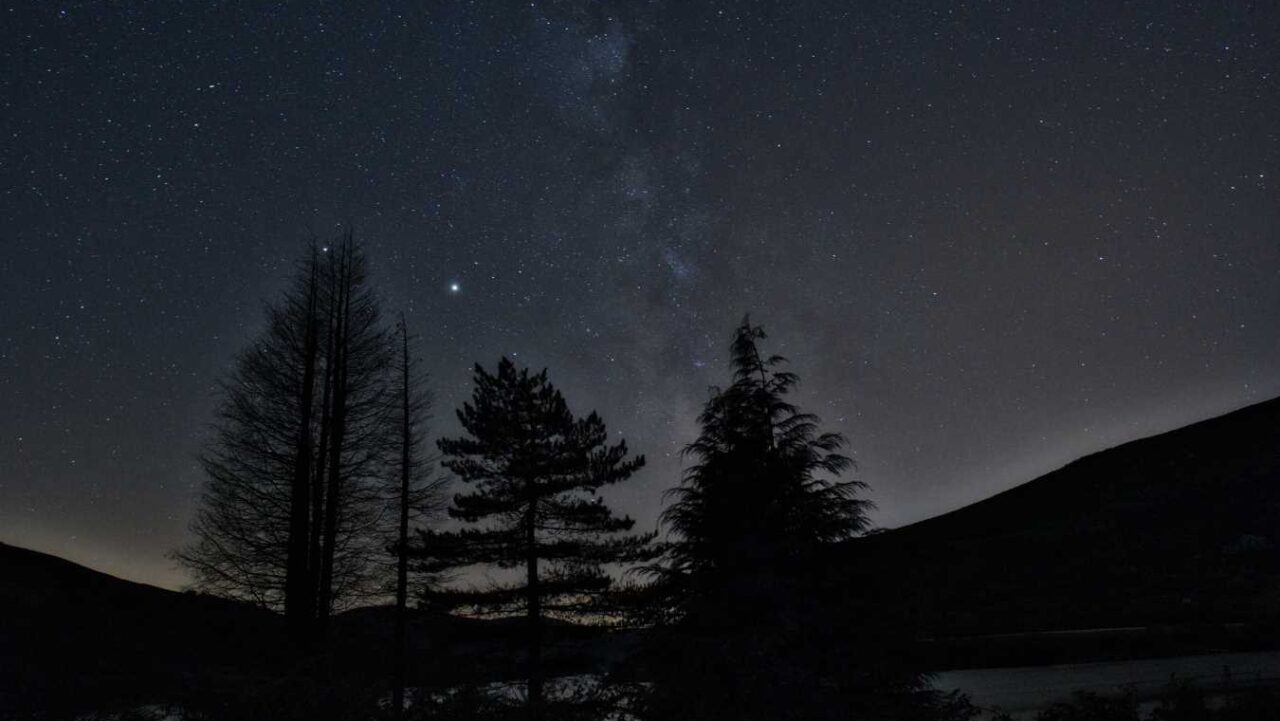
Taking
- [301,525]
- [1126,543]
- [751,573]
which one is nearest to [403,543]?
[301,525]

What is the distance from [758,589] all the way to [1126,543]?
107 m

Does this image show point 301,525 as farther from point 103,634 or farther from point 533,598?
point 533,598

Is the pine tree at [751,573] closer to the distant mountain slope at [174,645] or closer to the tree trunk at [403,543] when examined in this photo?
the distant mountain slope at [174,645]

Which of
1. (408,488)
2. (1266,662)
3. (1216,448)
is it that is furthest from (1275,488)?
(408,488)

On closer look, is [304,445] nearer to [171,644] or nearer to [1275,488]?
[171,644]

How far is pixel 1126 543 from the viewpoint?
318ft

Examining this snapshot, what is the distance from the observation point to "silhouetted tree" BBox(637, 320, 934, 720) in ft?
36.7

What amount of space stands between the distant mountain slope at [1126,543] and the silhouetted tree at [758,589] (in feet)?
100.0

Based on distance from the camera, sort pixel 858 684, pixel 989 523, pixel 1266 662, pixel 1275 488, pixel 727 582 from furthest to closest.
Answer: pixel 989 523, pixel 1275 488, pixel 1266 662, pixel 727 582, pixel 858 684

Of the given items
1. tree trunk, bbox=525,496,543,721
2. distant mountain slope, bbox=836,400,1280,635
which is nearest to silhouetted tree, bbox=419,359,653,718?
tree trunk, bbox=525,496,543,721

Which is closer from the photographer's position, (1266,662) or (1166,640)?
(1266,662)

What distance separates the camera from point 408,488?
74.3 ft

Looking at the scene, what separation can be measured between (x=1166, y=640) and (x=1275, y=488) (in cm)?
7242

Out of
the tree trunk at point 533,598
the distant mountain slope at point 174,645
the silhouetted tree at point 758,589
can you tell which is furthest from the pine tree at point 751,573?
the tree trunk at point 533,598
